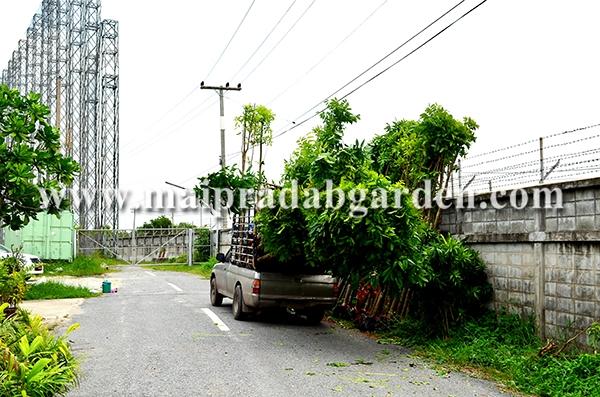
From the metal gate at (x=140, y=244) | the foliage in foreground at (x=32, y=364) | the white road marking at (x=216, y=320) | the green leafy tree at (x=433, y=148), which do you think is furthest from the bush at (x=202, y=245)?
the foliage in foreground at (x=32, y=364)

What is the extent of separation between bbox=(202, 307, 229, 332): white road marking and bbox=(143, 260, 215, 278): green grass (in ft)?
44.4

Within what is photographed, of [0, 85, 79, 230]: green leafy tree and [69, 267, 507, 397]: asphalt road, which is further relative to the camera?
[0, 85, 79, 230]: green leafy tree

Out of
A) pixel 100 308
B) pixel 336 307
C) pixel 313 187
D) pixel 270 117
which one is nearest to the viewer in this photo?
pixel 313 187

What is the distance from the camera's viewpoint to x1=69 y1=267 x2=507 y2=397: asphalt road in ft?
23.7

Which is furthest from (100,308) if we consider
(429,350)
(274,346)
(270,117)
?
(270,117)

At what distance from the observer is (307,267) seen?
12.4 metres

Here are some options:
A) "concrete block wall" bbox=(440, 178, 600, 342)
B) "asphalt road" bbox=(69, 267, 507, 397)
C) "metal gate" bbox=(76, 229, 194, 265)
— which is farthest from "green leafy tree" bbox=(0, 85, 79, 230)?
"metal gate" bbox=(76, 229, 194, 265)

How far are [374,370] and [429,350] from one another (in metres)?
1.72

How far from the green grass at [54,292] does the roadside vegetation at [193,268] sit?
8743 millimetres

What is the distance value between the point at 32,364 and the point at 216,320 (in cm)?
847

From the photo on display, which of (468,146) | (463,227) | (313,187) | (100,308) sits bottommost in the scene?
(100,308)

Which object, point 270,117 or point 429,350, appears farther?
point 270,117

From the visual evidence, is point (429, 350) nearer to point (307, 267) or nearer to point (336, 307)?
point (307, 267)

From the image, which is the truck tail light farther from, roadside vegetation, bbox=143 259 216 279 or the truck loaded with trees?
roadside vegetation, bbox=143 259 216 279
